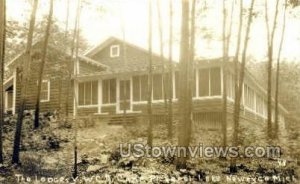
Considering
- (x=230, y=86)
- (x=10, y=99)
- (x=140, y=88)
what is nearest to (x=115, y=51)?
(x=140, y=88)

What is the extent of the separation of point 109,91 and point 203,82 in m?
7.18

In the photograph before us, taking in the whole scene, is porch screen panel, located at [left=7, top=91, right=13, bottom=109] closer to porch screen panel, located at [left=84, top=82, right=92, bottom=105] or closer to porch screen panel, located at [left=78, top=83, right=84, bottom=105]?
porch screen panel, located at [left=78, top=83, right=84, bottom=105]

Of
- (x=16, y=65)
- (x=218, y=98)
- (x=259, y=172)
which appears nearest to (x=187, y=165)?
(x=259, y=172)

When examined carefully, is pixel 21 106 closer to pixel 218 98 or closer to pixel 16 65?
pixel 218 98

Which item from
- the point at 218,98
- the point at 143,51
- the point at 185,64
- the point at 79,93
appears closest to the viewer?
the point at 185,64

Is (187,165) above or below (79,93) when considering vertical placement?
below

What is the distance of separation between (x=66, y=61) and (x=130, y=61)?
6.19 meters

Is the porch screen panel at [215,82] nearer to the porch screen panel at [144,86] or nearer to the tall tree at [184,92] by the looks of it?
the porch screen panel at [144,86]

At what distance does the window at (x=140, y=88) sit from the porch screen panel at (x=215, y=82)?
460cm

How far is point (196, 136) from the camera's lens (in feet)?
61.3

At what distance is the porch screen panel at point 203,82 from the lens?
886 inches

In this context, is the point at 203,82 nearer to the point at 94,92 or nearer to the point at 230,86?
the point at 230,86

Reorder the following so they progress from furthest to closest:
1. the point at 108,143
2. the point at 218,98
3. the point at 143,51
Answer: the point at 143,51 → the point at 218,98 → the point at 108,143

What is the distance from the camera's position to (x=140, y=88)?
25.2 meters
